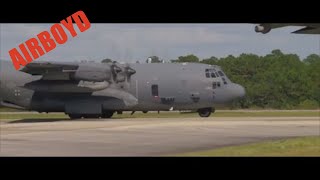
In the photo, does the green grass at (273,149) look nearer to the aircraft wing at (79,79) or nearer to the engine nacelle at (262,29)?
the engine nacelle at (262,29)

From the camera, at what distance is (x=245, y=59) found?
7644 cm

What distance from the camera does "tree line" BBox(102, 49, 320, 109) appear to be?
202 ft

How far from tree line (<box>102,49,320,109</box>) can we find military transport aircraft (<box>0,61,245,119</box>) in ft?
70.0

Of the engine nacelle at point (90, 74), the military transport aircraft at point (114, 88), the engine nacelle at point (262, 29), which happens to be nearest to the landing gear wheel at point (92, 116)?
the military transport aircraft at point (114, 88)

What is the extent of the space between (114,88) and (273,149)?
21707 mm

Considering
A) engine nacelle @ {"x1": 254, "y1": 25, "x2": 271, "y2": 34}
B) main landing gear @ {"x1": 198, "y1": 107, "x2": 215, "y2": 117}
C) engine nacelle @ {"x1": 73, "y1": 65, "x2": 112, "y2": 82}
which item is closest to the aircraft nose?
main landing gear @ {"x1": 198, "y1": 107, "x2": 215, "y2": 117}

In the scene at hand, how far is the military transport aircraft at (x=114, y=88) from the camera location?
3303 cm

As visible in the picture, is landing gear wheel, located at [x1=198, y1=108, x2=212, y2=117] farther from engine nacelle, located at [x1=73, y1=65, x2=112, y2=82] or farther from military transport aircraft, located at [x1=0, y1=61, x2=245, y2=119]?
engine nacelle, located at [x1=73, y1=65, x2=112, y2=82]

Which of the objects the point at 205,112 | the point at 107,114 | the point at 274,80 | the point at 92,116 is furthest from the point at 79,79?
the point at 274,80

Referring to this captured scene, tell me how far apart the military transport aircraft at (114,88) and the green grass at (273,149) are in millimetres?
19226

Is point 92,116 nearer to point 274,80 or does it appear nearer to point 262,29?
point 262,29

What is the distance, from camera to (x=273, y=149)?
44.9 ft
